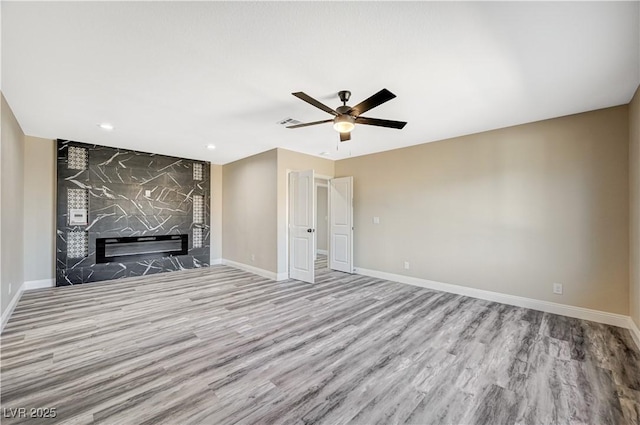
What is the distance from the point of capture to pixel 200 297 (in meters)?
4.13

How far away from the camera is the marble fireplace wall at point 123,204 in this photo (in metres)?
4.83

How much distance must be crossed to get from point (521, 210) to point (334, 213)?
139 inches

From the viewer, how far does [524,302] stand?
375 cm

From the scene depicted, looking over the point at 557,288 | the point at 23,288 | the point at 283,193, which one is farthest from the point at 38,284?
the point at 557,288

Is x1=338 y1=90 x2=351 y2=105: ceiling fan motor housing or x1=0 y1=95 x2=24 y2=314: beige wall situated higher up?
x1=338 y1=90 x2=351 y2=105: ceiling fan motor housing

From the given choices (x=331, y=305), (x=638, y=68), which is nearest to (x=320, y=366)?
(x=331, y=305)

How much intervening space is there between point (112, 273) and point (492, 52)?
6.87 m

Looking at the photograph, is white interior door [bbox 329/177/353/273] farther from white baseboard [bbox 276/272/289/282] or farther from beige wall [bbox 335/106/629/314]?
white baseboard [bbox 276/272/289/282]

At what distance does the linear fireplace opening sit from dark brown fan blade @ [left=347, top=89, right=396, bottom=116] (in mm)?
5315

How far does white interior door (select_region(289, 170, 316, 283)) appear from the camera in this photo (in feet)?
16.5

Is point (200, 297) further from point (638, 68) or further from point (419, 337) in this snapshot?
point (638, 68)

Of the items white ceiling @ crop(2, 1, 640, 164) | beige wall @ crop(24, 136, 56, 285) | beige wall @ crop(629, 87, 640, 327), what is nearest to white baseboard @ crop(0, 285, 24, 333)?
beige wall @ crop(24, 136, 56, 285)

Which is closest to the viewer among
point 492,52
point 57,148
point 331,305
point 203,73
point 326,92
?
point 492,52

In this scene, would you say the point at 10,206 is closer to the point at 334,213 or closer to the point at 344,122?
the point at 344,122
